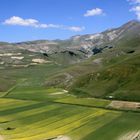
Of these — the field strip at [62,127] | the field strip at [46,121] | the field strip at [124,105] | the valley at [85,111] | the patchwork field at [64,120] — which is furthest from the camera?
the field strip at [124,105]

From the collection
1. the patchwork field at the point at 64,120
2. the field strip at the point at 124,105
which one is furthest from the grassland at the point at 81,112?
the field strip at the point at 124,105

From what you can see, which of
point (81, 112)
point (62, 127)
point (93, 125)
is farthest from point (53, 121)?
point (81, 112)

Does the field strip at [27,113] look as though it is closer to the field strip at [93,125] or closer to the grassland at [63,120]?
the grassland at [63,120]

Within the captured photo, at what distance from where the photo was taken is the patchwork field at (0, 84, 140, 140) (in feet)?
276

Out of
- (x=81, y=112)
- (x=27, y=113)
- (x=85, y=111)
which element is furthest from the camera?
(x=27, y=113)

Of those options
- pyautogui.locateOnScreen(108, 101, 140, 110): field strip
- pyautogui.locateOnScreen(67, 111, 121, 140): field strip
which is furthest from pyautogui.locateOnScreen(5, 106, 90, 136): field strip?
pyautogui.locateOnScreen(108, 101, 140, 110): field strip

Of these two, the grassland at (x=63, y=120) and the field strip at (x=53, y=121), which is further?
the field strip at (x=53, y=121)

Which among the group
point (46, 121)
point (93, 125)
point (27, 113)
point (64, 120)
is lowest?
point (93, 125)

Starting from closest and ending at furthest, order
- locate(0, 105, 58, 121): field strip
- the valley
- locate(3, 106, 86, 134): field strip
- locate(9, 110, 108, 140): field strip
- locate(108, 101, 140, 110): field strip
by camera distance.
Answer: locate(9, 110, 108, 140): field strip < the valley < locate(3, 106, 86, 134): field strip < locate(0, 105, 58, 121): field strip < locate(108, 101, 140, 110): field strip

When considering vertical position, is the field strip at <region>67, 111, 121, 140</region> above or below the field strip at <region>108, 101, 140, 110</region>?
below

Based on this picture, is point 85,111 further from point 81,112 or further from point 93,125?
point 93,125

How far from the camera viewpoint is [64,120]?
10019 cm

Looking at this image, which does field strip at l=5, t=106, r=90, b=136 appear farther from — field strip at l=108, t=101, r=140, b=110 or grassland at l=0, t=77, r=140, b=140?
field strip at l=108, t=101, r=140, b=110

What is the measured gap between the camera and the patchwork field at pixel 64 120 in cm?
8406
